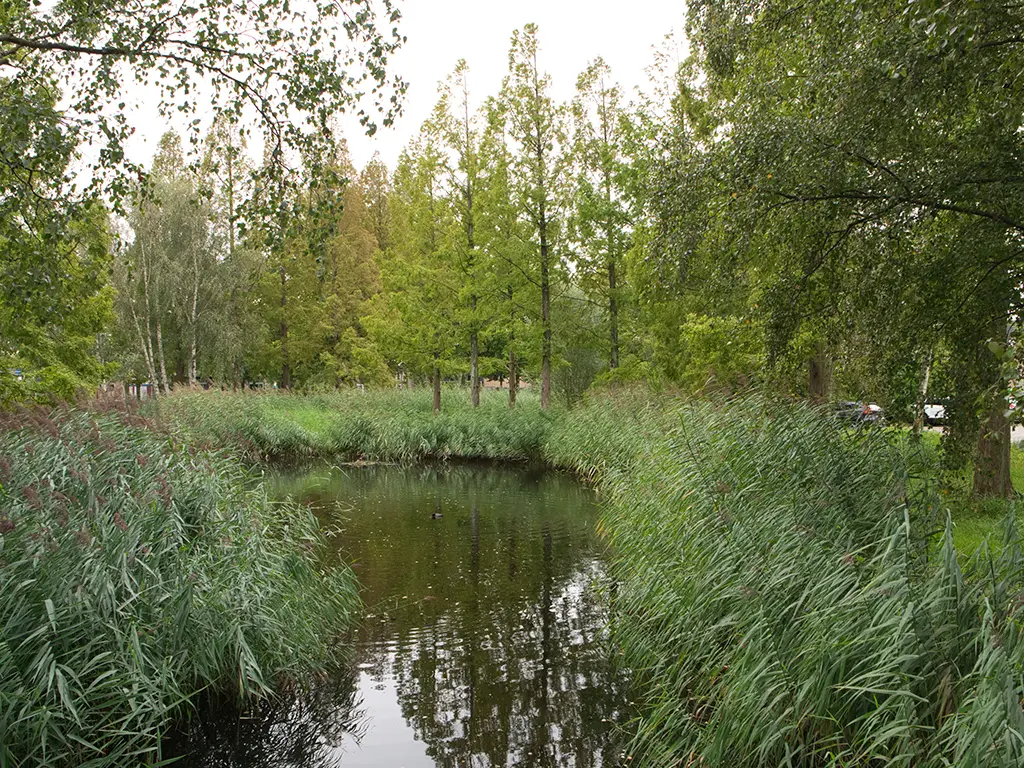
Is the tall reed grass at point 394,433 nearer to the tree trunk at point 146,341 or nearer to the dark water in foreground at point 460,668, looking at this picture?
the dark water in foreground at point 460,668

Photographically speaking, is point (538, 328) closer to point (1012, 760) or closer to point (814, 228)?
point (814, 228)

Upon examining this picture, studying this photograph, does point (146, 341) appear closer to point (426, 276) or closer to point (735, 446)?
point (426, 276)

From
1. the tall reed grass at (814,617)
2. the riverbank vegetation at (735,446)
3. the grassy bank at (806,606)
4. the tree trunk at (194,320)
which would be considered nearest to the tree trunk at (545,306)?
the riverbank vegetation at (735,446)

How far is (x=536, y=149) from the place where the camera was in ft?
64.6

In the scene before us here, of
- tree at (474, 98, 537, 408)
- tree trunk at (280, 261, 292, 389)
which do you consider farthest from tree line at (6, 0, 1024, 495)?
tree trunk at (280, 261, 292, 389)

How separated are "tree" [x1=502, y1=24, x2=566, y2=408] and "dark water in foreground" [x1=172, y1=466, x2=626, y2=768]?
31.6 ft

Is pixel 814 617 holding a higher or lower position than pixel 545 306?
lower

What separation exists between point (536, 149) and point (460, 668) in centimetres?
1606

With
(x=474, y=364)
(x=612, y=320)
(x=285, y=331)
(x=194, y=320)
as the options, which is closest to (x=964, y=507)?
(x=612, y=320)

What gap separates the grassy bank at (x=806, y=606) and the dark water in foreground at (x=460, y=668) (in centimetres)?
51

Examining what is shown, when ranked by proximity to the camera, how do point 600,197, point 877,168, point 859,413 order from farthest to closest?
point 600,197 → point 859,413 → point 877,168

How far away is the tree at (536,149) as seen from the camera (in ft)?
63.5

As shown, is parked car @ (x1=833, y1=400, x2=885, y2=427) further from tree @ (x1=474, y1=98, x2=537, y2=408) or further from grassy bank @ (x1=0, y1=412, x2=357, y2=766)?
tree @ (x1=474, y1=98, x2=537, y2=408)

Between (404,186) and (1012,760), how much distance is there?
2110cm
